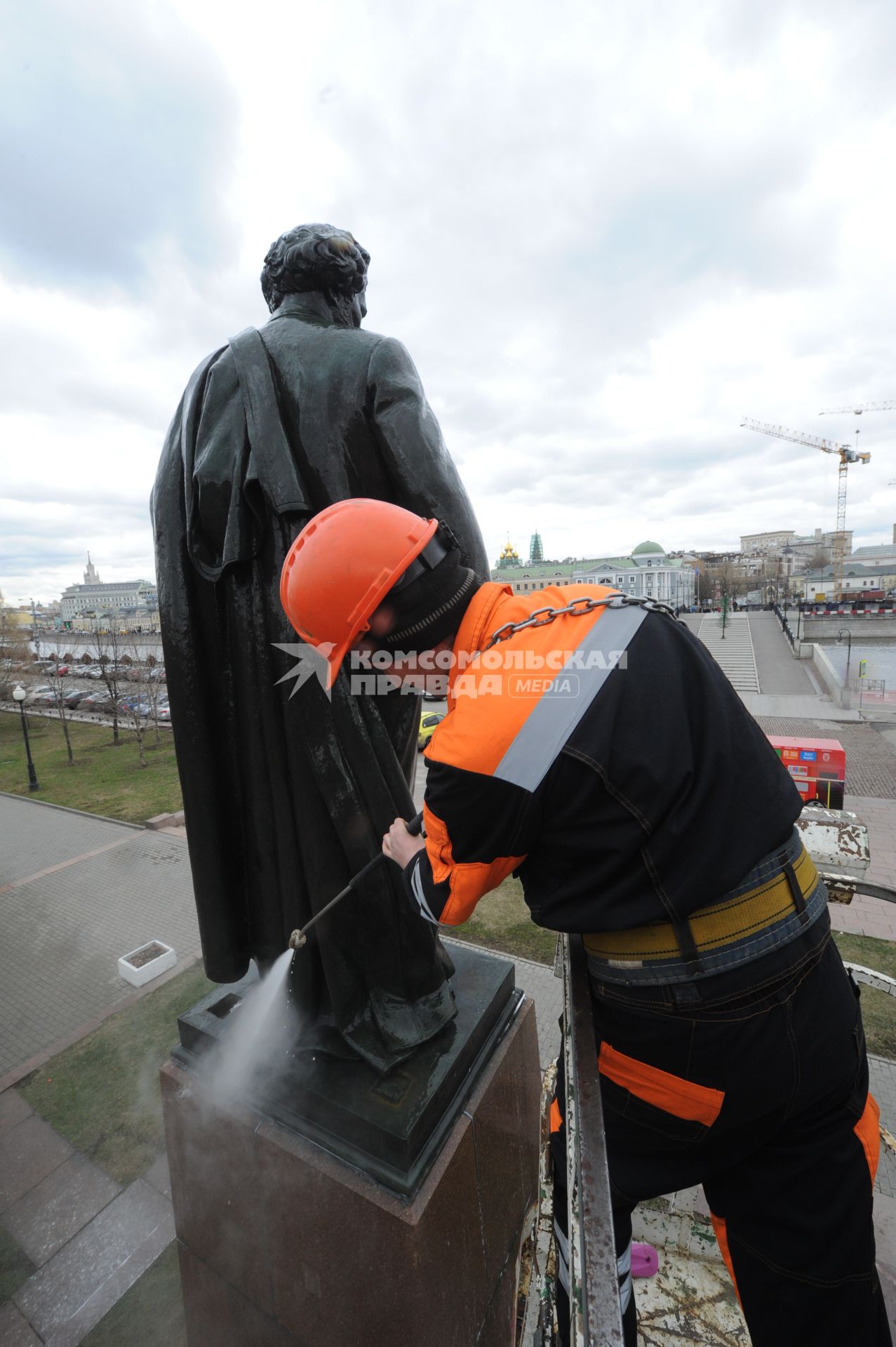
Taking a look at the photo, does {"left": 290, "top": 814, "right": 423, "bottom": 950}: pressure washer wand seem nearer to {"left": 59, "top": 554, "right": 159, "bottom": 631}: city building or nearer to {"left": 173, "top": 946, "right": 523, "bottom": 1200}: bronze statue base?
{"left": 173, "top": 946, "right": 523, "bottom": 1200}: bronze statue base

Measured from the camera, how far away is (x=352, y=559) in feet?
5.52

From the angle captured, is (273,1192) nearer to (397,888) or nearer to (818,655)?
(397,888)

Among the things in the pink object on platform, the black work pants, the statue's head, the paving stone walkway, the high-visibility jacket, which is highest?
the statue's head

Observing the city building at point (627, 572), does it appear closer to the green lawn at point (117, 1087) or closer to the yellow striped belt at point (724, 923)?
the green lawn at point (117, 1087)

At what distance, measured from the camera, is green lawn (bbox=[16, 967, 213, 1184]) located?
516 centimetres

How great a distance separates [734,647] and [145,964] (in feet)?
130

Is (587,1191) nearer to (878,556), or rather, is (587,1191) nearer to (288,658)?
(288,658)

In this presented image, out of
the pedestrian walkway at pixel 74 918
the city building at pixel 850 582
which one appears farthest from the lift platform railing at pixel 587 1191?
the city building at pixel 850 582

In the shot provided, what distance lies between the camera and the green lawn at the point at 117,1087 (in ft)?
16.9

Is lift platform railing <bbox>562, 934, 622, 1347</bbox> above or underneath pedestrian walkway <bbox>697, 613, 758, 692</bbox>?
above

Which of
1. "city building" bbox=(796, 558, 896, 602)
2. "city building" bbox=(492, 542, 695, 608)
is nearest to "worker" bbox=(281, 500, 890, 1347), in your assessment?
"city building" bbox=(492, 542, 695, 608)

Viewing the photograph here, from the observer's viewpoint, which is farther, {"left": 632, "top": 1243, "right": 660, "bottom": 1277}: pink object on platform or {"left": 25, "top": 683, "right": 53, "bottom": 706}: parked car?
{"left": 25, "top": 683, "right": 53, "bottom": 706}: parked car

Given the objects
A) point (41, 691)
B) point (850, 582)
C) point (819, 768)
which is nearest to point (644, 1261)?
point (819, 768)

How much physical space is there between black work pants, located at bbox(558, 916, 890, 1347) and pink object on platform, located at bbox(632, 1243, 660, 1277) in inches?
60.4
